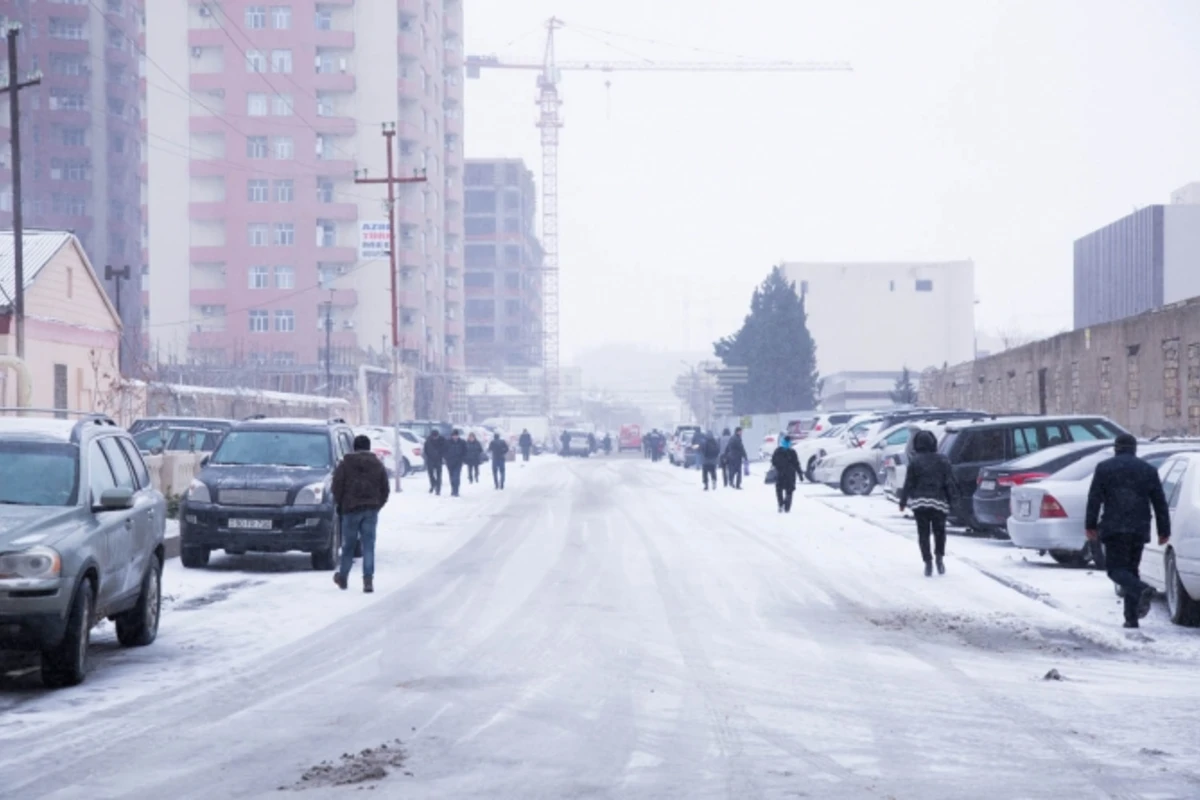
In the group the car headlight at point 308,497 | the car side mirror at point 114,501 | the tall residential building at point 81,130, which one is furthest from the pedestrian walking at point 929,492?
the tall residential building at point 81,130

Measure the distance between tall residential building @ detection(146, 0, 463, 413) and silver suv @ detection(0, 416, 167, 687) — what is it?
283 ft

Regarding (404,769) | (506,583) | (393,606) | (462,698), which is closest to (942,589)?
(506,583)

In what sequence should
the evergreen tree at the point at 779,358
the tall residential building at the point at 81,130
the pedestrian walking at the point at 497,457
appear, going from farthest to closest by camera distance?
the tall residential building at the point at 81,130 < the evergreen tree at the point at 779,358 < the pedestrian walking at the point at 497,457

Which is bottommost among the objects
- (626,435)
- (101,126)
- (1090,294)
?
(626,435)

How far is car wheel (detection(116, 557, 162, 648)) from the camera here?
41.1ft

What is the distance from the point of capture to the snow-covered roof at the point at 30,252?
41.2 m

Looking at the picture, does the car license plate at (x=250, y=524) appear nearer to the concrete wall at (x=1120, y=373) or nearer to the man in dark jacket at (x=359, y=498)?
the man in dark jacket at (x=359, y=498)

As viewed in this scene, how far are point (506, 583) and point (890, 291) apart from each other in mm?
130906

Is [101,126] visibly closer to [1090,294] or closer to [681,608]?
[1090,294]

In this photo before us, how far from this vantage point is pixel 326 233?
3994 inches

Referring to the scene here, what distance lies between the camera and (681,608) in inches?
600

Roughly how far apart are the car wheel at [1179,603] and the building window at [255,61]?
91636 millimetres

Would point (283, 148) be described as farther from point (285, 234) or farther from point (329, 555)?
point (329, 555)

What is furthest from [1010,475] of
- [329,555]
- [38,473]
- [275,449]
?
[38,473]
